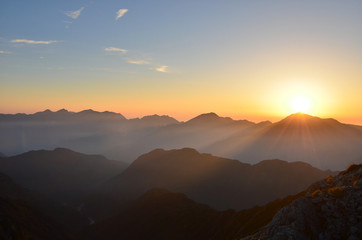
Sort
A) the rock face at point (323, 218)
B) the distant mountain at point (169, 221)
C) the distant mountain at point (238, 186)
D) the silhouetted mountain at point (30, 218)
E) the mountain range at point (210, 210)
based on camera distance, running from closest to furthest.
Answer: the rock face at point (323, 218)
the mountain range at point (210, 210)
the silhouetted mountain at point (30, 218)
the distant mountain at point (169, 221)
the distant mountain at point (238, 186)

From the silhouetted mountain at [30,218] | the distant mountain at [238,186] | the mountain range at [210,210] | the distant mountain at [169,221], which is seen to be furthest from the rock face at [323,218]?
the distant mountain at [238,186]

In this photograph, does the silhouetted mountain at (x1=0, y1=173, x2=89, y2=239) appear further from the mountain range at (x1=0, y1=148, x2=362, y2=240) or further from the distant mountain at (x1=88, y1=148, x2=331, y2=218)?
the distant mountain at (x1=88, y1=148, x2=331, y2=218)

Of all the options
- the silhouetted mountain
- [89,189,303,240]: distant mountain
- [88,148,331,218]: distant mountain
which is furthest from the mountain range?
→ [88,148,331,218]: distant mountain

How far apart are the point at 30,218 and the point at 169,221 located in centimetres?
5165

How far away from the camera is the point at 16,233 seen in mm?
78875

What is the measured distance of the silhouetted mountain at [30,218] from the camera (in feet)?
265

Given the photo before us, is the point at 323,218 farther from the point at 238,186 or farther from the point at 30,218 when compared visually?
the point at 238,186

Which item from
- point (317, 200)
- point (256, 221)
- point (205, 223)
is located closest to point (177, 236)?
point (205, 223)

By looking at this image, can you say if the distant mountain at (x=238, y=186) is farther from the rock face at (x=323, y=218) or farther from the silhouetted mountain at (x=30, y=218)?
the rock face at (x=323, y=218)

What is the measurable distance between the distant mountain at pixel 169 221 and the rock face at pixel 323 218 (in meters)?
43.3

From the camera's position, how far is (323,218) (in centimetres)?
2333

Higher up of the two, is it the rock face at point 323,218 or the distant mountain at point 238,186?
the rock face at point 323,218

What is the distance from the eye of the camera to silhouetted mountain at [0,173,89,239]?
80863 mm

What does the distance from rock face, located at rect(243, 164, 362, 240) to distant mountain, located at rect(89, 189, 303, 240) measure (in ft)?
142
